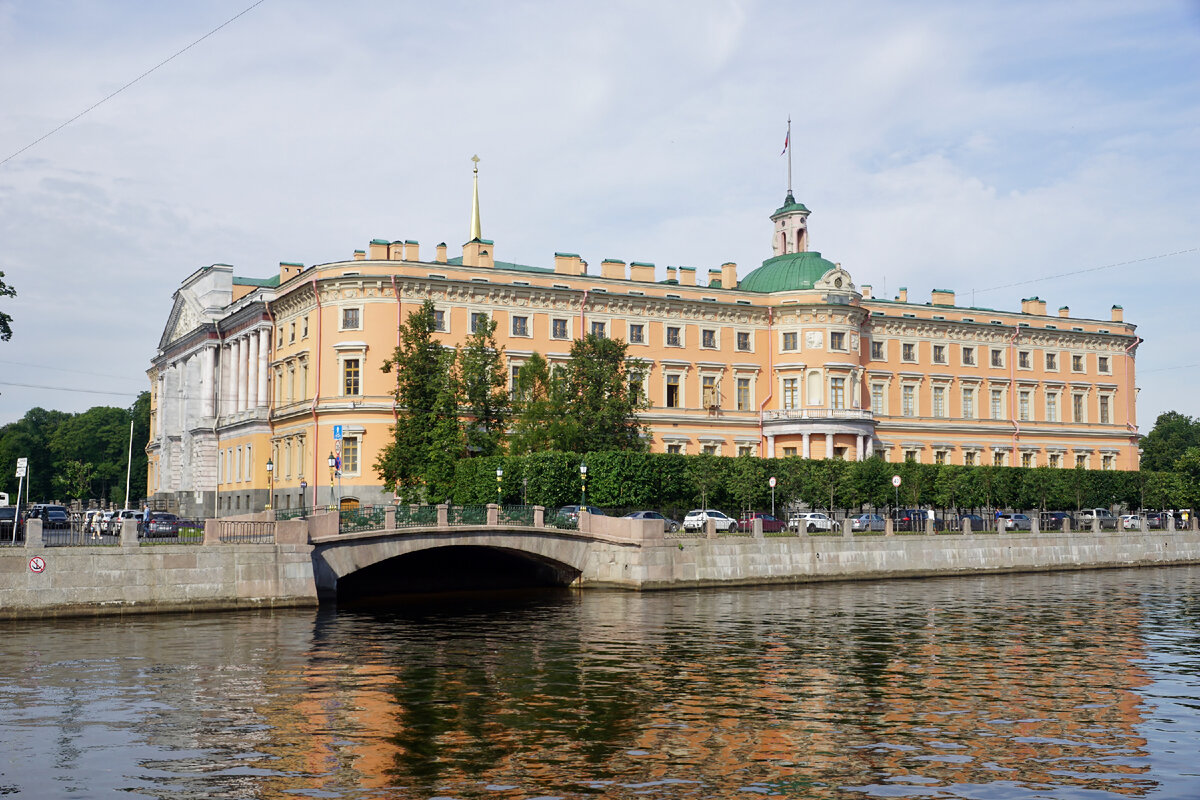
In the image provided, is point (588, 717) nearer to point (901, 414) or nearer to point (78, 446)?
point (901, 414)

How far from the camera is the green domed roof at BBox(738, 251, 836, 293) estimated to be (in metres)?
84.6

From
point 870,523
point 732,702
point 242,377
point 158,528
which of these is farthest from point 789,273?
point 732,702

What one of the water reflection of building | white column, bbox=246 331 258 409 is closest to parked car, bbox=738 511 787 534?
the water reflection of building

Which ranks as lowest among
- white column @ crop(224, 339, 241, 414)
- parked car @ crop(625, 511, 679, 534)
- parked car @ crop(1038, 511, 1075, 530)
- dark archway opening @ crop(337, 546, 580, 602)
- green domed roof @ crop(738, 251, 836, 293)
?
dark archway opening @ crop(337, 546, 580, 602)

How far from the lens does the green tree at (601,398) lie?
214 feet

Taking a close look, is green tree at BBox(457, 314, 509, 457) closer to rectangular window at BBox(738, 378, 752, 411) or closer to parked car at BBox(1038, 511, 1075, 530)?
rectangular window at BBox(738, 378, 752, 411)

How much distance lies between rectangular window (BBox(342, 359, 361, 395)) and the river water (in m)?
34.2

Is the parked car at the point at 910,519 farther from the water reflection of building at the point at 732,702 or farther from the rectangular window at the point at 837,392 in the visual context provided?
the water reflection of building at the point at 732,702

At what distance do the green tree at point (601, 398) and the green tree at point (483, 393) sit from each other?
394 cm

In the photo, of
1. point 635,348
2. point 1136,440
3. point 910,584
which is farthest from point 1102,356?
point 910,584

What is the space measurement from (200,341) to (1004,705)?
82554 mm

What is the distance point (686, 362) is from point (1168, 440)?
301 ft

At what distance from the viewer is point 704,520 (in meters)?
57.8

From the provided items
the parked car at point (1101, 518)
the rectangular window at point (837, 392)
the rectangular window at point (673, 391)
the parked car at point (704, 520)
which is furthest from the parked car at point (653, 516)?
the parked car at point (1101, 518)
